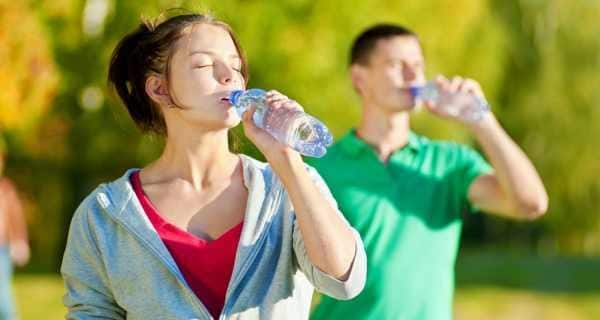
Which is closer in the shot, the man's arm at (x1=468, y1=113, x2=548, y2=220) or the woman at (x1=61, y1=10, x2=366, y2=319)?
the woman at (x1=61, y1=10, x2=366, y2=319)

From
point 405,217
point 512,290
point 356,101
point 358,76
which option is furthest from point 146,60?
point 512,290

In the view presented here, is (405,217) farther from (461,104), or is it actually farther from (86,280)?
(86,280)

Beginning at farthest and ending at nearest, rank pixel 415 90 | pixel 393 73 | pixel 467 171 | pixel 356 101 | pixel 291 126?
pixel 356 101, pixel 393 73, pixel 415 90, pixel 467 171, pixel 291 126

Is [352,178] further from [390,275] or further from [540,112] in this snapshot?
[540,112]

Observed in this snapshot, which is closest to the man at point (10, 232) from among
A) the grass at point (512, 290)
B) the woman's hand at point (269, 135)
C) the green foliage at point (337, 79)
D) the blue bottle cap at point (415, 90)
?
the green foliage at point (337, 79)

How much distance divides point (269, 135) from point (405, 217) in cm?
187

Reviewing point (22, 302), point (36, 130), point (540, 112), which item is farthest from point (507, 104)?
point (22, 302)

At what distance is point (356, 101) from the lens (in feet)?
51.9

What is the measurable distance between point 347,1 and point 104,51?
2980 mm

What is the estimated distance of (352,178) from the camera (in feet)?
15.4

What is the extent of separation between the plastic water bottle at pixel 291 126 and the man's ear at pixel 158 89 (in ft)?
1.18

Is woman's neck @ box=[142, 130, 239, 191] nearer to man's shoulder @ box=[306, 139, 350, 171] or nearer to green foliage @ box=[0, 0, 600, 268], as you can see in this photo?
man's shoulder @ box=[306, 139, 350, 171]

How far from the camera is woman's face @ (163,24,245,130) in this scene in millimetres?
2912

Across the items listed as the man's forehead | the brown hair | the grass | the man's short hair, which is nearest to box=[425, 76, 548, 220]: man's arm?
the man's forehead
